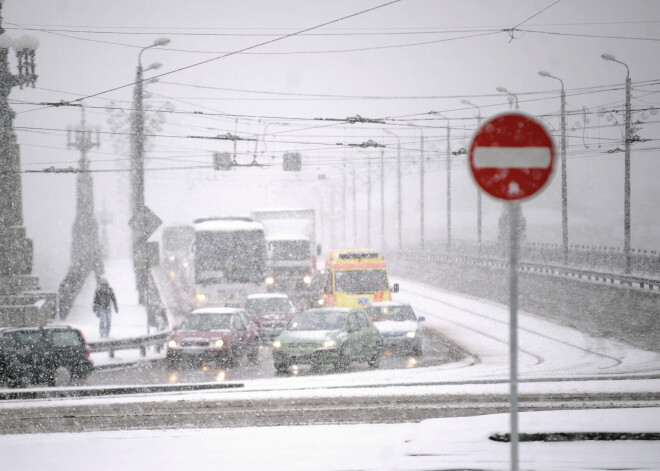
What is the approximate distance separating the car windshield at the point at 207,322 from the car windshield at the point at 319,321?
7.03 feet

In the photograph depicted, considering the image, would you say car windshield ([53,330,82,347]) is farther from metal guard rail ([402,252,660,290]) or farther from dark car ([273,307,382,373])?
metal guard rail ([402,252,660,290])

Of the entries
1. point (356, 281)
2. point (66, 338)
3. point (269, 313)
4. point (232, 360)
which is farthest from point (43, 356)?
point (356, 281)

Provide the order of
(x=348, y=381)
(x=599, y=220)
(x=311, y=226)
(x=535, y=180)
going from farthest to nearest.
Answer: (x=599, y=220) < (x=311, y=226) < (x=348, y=381) < (x=535, y=180)

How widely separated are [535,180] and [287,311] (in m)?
24.1

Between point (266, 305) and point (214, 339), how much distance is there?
8.25 meters

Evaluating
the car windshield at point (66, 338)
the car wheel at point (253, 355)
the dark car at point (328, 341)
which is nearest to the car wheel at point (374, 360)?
the dark car at point (328, 341)

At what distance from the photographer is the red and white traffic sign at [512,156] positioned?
5109 millimetres

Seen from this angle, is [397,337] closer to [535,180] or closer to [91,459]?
[91,459]

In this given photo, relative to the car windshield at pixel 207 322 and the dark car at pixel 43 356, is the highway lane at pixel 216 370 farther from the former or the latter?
the car windshield at pixel 207 322

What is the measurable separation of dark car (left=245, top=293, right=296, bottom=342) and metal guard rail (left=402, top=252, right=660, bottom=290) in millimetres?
12217

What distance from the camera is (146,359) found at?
2372 cm

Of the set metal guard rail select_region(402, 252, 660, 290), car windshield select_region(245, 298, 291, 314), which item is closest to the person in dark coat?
car windshield select_region(245, 298, 291, 314)

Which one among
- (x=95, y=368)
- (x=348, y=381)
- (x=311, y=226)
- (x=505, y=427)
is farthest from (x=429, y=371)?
(x=311, y=226)

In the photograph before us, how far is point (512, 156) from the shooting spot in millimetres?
5156
